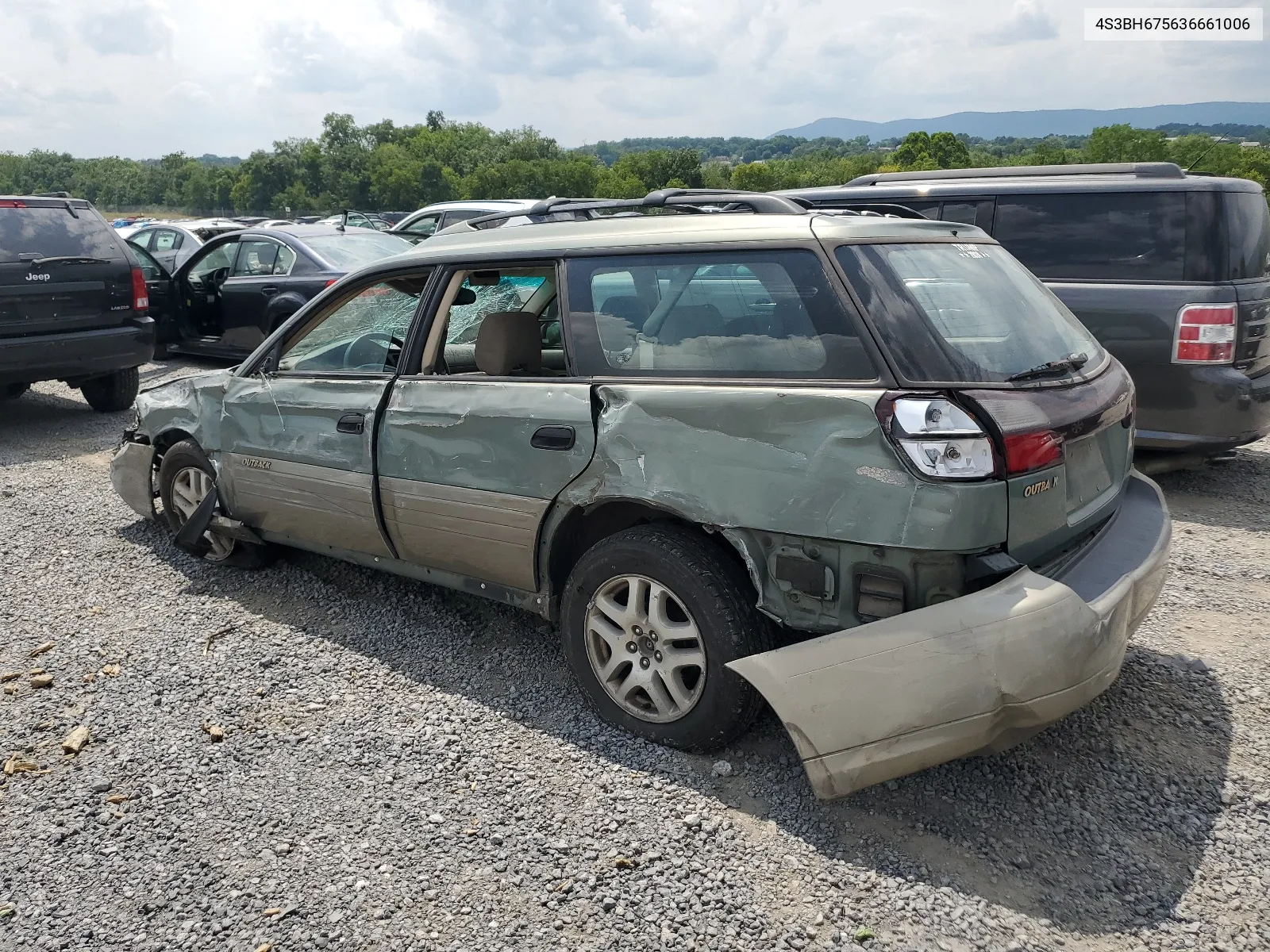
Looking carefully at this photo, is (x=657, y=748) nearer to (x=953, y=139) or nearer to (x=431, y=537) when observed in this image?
(x=431, y=537)

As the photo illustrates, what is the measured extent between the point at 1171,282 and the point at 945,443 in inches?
162

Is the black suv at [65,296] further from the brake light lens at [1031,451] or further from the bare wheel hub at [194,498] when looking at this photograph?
the brake light lens at [1031,451]

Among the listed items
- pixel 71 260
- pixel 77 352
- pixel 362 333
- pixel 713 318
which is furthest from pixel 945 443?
pixel 71 260

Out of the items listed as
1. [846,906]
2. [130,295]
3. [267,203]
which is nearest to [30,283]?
[130,295]

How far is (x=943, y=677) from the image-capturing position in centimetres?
265

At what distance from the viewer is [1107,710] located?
3.53 metres

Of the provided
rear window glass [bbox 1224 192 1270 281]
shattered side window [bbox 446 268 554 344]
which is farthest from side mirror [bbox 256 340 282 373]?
rear window glass [bbox 1224 192 1270 281]

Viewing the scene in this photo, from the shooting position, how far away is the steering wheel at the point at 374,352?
4168 mm

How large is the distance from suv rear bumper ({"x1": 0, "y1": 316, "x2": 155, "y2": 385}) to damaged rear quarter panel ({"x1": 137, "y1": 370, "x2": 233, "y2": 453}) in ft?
10.7

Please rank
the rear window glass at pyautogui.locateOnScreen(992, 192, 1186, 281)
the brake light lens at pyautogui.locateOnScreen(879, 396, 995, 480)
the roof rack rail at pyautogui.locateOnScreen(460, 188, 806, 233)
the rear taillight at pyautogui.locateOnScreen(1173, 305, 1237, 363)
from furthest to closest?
1. the rear window glass at pyautogui.locateOnScreen(992, 192, 1186, 281)
2. the rear taillight at pyautogui.locateOnScreen(1173, 305, 1237, 363)
3. the roof rack rail at pyautogui.locateOnScreen(460, 188, 806, 233)
4. the brake light lens at pyautogui.locateOnScreen(879, 396, 995, 480)

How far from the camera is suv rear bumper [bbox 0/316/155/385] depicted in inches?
311

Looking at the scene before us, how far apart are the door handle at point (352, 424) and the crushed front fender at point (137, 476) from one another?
73.3 inches

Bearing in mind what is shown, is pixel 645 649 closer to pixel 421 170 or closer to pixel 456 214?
pixel 456 214

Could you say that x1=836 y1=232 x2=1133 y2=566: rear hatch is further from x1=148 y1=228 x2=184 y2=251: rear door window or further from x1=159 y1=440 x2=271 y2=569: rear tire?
x1=148 y1=228 x2=184 y2=251: rear door window
